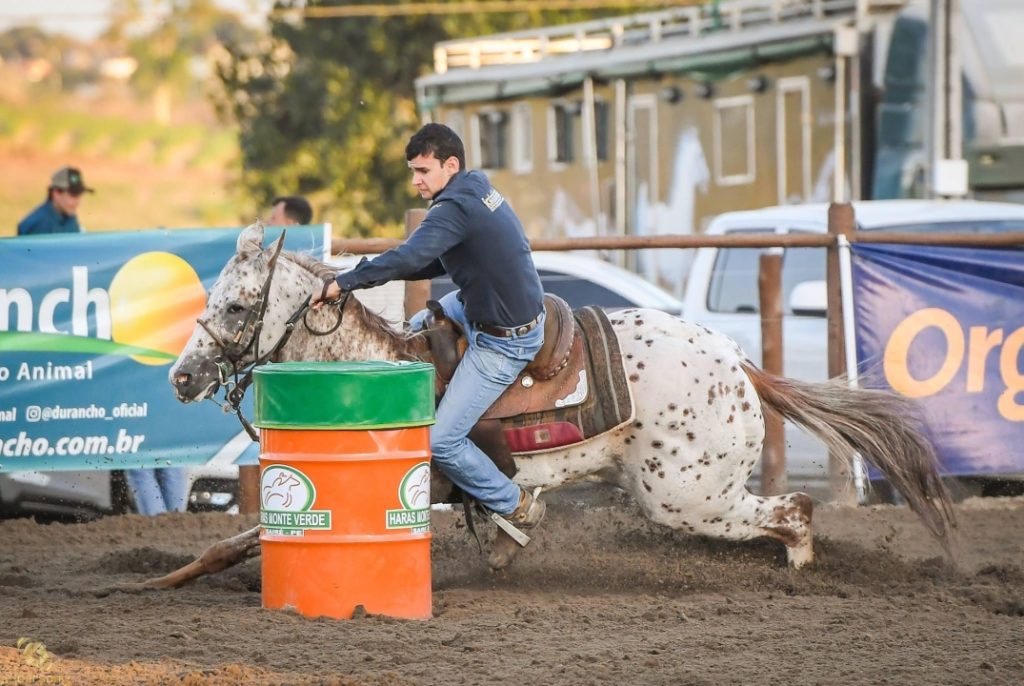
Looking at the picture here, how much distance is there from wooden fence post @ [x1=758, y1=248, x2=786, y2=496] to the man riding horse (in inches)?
114

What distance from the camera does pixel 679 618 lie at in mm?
6293

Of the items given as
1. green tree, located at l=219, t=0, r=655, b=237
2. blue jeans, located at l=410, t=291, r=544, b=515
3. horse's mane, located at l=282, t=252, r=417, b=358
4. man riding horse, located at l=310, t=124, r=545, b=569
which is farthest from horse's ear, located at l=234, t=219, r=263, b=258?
green tree, located at l=219, t=0, r=655, b=237

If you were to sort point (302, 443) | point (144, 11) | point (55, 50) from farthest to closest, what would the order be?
point (55, 50), point (144, 11), point (302, 443)

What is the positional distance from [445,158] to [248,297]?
3.30ft

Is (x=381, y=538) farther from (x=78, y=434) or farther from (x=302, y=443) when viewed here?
(x=78, y=434)

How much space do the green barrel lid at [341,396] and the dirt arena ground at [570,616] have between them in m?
0.78

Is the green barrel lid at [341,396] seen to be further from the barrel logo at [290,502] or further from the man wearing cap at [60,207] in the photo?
the man wearing cap at [60,207]

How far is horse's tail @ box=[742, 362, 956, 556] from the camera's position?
723 cm

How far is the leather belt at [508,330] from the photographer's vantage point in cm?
659

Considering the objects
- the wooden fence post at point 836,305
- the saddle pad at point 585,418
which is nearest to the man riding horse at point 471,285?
the saddle pad at point 585,418

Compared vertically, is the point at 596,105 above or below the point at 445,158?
above

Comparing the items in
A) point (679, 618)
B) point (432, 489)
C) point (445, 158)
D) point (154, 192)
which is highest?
point (154, 192)

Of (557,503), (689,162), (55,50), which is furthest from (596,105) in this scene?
(55,50)

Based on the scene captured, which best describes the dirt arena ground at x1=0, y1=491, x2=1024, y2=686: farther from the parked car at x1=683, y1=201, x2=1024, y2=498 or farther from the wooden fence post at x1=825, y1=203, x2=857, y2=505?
the parked car at x1=683, y1=201, x2=1024, y2=498
